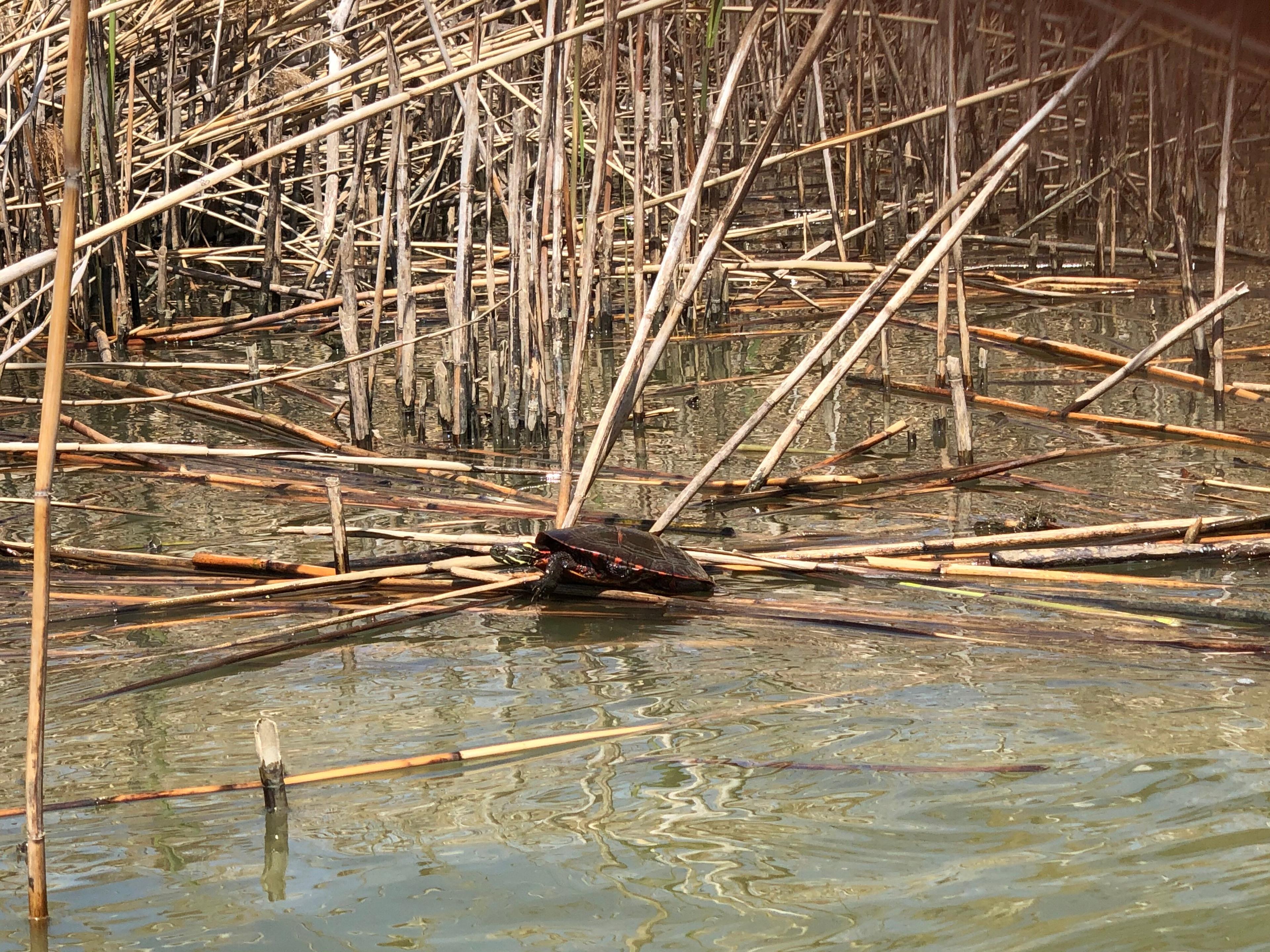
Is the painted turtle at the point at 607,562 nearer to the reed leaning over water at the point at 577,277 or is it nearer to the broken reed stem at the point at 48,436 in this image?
the reed leaning over water at the point at 577,277

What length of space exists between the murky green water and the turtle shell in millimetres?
82

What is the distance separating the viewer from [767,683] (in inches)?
92.8

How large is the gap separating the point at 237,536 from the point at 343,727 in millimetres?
1415

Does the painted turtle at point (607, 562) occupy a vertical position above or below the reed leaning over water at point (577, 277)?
below

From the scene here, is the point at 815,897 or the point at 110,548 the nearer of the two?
the point at 815,897

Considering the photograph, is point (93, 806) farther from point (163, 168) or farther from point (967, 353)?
point (163, 168)

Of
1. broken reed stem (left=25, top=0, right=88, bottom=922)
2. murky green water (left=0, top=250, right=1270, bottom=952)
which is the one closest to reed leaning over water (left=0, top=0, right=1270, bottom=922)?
broken reed stem (left=25, top=0, right=88, bottom=922)

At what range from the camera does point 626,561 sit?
282 centimetres

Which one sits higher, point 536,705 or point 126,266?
point 126,266

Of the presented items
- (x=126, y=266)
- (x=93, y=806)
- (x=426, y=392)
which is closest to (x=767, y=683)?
(x=93, y=806)

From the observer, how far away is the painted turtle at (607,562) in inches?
111

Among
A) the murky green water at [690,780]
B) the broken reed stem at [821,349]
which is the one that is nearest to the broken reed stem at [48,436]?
the murky green water at [690,780]

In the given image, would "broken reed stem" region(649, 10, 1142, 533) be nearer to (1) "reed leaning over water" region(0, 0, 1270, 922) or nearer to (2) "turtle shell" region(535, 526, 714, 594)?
(1) "reed leaning over water" region(0, 0, 1270, 922)

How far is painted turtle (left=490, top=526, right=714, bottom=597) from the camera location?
9.23 feet
